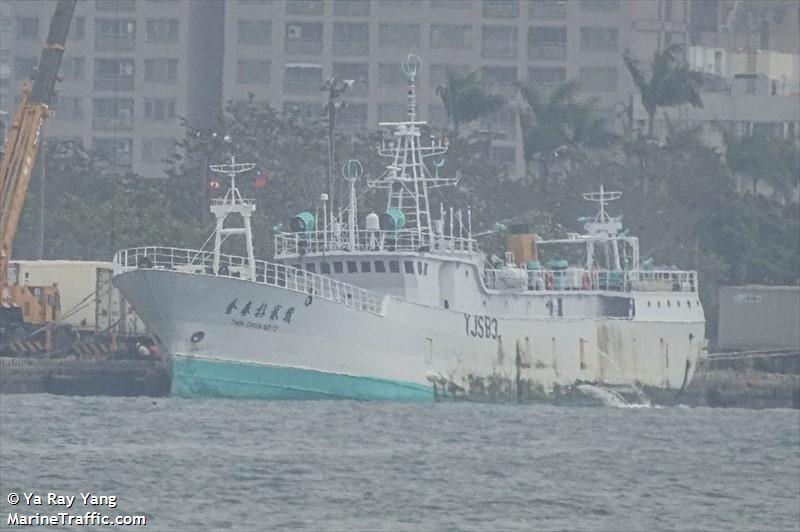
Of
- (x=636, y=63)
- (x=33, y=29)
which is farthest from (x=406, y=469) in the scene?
(x=33, y=29)

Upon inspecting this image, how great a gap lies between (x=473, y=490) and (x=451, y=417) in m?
18.4

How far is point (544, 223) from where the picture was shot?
4343 inches

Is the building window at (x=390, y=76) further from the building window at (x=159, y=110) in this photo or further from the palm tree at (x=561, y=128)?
the palm tree at (x=561, y=128)

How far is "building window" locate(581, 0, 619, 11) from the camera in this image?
141500 millimetres

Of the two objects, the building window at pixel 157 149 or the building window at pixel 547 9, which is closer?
the building window at pixel 547 9

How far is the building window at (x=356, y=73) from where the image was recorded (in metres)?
141

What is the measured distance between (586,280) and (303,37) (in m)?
56.3

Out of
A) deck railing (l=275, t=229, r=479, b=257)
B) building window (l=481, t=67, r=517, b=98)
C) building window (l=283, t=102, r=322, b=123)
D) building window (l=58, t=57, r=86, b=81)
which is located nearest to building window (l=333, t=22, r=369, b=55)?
building window (l=283, t=102, r=322, b=123)

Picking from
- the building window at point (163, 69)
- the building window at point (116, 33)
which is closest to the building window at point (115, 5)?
the building window at point (116, 33)

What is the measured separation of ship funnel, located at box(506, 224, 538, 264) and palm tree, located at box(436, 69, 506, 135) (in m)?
34.5

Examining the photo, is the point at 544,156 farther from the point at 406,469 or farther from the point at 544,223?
the point at 406,469

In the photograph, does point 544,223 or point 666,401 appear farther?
point 544,223

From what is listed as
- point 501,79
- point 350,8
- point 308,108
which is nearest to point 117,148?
point 308,108

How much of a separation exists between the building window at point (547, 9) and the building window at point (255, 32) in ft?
47.5
